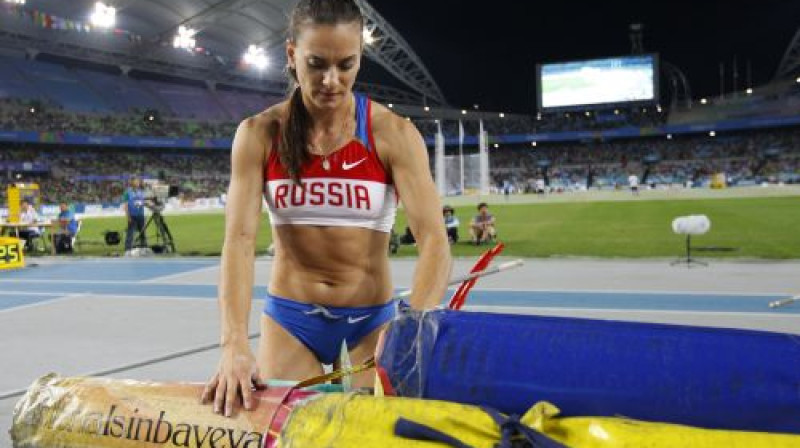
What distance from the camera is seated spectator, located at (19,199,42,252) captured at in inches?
687

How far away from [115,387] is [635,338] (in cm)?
129

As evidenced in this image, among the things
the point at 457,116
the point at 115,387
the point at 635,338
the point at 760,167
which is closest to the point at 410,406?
the point at 635,338

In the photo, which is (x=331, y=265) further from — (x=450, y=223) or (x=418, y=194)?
(x=450, y=223)

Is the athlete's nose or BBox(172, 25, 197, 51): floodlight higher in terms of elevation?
BBox(172, 25, 197, 51): floodlight

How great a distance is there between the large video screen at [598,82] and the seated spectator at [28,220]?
49.6 m

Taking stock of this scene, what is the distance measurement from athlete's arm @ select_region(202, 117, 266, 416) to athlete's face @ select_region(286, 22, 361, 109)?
0.32 metres

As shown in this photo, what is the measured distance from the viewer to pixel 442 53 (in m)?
71.2

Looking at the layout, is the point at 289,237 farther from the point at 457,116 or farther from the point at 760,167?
the point at 457,116

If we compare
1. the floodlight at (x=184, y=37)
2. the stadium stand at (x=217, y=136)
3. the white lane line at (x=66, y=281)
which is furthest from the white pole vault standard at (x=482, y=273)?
the floodlight at (x=184, y=37)

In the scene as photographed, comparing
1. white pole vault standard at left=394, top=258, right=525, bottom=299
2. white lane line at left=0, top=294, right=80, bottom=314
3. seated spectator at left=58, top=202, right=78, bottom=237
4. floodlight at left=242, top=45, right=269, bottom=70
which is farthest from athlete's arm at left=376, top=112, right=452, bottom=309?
floodlight at left=242, top=45, right=269, bottom=70

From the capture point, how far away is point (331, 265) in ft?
8.90

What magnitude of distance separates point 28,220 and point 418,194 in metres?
17.9

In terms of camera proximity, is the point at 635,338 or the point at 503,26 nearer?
the point at 635,338

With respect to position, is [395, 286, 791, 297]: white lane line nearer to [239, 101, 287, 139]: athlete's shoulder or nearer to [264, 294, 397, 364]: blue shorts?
[264, 294, 397, 364]: blue shorts
